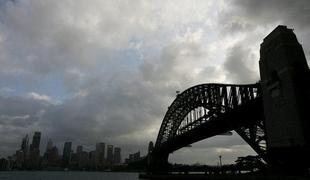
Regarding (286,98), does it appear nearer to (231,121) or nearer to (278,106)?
(278,106)

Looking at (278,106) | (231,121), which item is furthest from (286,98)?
(231,121)

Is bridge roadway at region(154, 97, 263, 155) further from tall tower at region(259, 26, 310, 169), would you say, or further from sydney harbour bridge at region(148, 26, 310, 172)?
tall tower at region(259, 26, 310, 169)

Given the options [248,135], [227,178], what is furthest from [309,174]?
[248,135]

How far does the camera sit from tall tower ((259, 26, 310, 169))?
27359 millimetres

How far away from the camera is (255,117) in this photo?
43.6 m

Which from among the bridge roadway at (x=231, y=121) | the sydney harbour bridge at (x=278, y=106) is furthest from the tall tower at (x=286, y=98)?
the bridge roadway at (x=231, y=121)

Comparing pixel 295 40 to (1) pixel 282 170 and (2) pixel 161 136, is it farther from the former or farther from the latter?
(2) pixel 161 136

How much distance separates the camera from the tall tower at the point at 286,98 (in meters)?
27.4

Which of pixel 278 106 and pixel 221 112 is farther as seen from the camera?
pixel 221 112

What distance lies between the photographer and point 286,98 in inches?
1168

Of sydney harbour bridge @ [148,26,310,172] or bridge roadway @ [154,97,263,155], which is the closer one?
sydney harbour bridge @ [148,26,310,172]

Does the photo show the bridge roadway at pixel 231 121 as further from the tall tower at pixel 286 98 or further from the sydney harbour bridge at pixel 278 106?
the tall tower at pixel 286 98

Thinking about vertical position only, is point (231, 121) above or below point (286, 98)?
above

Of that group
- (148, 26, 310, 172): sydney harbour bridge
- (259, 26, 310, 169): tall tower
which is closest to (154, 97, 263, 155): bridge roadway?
(148, 26, 310, 172): sydney harbour bridge
